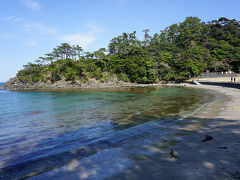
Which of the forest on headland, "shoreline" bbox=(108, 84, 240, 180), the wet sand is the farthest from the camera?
the forest on headland

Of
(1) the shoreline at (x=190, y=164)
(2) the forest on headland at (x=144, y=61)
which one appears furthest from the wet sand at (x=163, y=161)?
(2) the forest on headland at (x=144, y=61)

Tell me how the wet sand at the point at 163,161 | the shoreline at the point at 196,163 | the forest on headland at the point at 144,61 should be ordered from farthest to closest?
the forest on headland at the point at 144,61 < the wet sand at the point at 163,161 < the shoreline at the point at 196,163

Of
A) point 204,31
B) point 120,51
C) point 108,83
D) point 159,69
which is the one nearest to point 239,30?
point 204,31

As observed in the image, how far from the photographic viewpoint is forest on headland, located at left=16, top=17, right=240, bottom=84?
2520 inches

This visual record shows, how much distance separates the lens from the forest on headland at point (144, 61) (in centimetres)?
6400

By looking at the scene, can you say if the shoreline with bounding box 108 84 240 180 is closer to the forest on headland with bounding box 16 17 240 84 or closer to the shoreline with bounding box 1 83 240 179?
the shoreline with bounding box 1 83 240 179

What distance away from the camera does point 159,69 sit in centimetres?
6475

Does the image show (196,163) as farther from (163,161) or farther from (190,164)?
(163,161)

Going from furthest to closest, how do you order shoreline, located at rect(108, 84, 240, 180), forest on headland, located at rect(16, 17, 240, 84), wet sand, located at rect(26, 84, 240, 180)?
forest on headland, located at rect(16, 17, 240, 84) < wet sand, located at rect(26, 84, 240, 180) < shoreline, located at rect(108, 84, 240, 180)

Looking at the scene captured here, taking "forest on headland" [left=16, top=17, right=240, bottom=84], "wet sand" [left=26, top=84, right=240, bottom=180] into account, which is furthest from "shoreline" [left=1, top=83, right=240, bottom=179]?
"forest on headland" [left=16, top=17, right=240, bottom=84]

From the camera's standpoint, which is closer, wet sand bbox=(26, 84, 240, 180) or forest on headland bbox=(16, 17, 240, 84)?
wet sand bbox=(26, 84, 240, 180)

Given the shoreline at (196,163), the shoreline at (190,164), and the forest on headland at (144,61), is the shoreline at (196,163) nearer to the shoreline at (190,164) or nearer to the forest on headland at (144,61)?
the shoreline at (190,164)

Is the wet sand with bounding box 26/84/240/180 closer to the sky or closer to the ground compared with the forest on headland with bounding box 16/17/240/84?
closer to the ground

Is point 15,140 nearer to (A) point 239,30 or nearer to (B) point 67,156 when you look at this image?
(B) point 67,156
